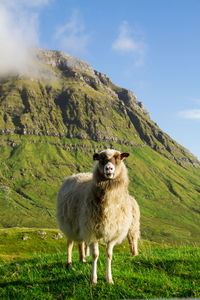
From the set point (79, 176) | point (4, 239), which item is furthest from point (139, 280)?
point (4, 239)

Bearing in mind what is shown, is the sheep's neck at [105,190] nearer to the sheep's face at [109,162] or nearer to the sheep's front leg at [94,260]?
the sheep's face at [109,162]

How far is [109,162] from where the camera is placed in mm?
9922

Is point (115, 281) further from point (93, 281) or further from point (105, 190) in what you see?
point (105, 190)

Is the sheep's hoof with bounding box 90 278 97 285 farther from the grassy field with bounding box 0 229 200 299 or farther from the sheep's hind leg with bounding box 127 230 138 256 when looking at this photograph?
the sheep's hind leg with bounding box 127 230 138 256

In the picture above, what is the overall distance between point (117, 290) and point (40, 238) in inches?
3616

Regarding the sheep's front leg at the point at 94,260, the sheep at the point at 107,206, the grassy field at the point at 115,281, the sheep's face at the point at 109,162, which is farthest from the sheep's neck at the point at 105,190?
the grassy field at the point at 115,281

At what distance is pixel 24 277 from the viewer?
924 centimetres

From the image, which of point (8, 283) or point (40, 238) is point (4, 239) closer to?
point (40, 238)

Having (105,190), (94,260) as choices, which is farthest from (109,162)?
(94,260)

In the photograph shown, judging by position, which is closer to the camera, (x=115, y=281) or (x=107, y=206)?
(x=115, y=281)

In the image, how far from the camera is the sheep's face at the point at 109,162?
382 inches

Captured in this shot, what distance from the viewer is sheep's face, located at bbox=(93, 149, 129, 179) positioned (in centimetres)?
970

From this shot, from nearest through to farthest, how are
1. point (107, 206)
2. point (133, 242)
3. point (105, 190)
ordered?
point (107, 206)
point (105, 190)
point (133, 242)

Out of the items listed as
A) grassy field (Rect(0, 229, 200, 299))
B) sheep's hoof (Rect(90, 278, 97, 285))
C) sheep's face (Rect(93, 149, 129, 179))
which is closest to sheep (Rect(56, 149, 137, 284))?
sheep's face (Rect(93, 149, 129, 179))
